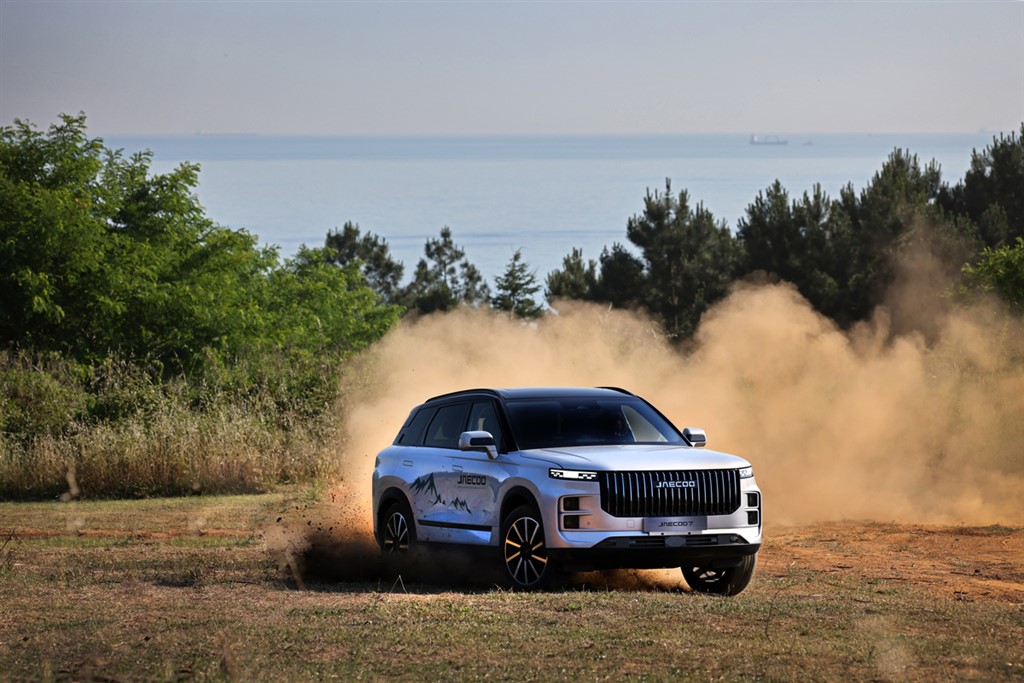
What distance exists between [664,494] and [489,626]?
260cm

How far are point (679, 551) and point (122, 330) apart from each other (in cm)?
3210

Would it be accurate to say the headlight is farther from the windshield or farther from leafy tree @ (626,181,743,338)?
leafy tree @ (626,181,743,338)

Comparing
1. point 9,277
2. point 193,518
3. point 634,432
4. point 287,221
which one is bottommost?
point 193,518

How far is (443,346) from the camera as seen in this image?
1203 inches

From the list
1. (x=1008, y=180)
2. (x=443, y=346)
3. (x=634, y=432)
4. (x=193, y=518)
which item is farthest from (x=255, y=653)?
(x=1008, y=180)

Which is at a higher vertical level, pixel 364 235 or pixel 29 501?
pixel 364 235

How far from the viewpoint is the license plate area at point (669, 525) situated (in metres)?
12.0

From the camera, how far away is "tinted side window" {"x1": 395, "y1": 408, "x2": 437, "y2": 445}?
1459 centimetres

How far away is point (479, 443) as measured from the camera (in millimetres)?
12961

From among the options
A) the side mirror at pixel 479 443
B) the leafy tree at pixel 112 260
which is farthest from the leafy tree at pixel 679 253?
the side mirror at pixel 479 443

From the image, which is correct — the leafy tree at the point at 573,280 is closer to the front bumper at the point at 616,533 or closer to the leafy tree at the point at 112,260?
the leafy tree at the point at 112,260

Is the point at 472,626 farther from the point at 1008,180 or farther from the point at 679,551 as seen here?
the point at 1008,180

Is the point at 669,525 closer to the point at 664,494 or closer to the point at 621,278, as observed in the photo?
the point at 664,494

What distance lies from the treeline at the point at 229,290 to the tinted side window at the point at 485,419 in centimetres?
1064
